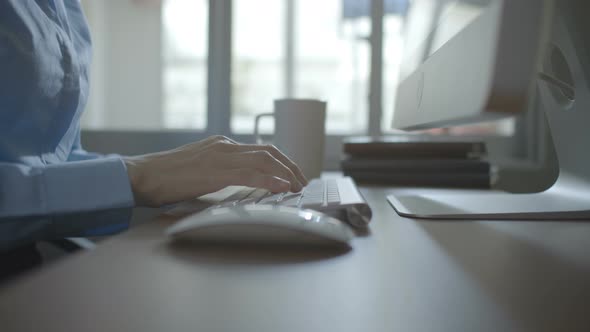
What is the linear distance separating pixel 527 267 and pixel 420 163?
66 centimetres

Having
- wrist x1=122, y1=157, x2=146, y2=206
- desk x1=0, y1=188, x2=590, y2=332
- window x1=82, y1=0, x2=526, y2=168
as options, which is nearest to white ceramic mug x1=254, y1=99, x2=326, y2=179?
wrist x1=122, y1=157, x2=146, y2=206

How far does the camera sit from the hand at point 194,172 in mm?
567

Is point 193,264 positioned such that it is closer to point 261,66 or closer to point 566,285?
point 566,285

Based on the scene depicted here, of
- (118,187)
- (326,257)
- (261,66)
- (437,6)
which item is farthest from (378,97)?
(261,66)

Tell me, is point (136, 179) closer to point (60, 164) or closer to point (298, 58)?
point (60, 164)

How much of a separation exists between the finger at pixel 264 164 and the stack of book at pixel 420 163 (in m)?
0.43

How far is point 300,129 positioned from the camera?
2.96 ft

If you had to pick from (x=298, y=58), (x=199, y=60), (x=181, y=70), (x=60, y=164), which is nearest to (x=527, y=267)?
(x=60, y=164)

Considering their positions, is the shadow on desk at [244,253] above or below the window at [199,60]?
below

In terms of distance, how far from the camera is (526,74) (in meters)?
0.31

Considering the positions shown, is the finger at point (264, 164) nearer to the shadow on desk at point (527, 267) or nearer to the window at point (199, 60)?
the shadow on desk at point (527, 267)

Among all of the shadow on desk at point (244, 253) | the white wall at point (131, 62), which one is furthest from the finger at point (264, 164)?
the white wall at point (131, 62)

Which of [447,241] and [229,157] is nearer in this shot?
[447,241]

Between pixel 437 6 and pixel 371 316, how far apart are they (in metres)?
0.55
